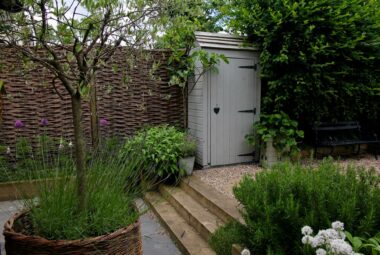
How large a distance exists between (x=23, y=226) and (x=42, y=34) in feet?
3.41

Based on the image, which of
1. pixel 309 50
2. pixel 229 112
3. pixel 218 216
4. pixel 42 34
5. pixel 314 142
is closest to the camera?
pixel 42 34

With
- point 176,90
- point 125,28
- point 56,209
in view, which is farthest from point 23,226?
point 176,90

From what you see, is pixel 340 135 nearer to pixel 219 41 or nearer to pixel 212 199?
pixel 219 41

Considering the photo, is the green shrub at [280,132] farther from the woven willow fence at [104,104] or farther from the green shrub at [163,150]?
the woven willow fence at [104,104]

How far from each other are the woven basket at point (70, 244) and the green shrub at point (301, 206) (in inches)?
28.1

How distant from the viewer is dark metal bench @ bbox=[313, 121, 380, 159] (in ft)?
15.8

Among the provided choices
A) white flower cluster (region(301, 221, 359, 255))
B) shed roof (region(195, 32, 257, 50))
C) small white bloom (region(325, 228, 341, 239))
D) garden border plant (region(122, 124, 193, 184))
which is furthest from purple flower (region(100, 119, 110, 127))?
small white bloom (region(325, 228, 341, 239))

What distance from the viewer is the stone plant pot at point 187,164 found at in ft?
13.5

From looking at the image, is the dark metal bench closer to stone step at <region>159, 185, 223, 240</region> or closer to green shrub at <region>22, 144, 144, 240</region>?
stone step at <region>159, 185, 223, 240</region>

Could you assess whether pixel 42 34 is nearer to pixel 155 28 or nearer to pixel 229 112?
pixel 155 28

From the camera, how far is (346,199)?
A: 1664 millimetres

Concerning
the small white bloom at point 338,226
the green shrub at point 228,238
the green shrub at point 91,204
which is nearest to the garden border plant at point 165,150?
the green shrub at point 228,238

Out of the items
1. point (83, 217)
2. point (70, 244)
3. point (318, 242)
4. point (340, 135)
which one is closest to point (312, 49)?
point (340, 135)

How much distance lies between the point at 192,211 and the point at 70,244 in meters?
1.96
